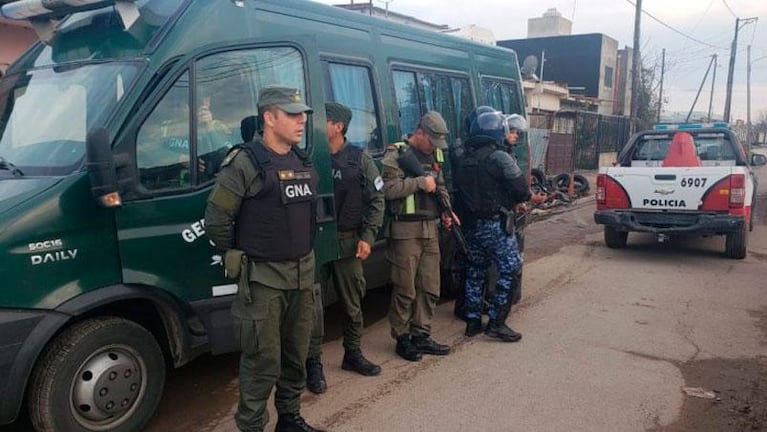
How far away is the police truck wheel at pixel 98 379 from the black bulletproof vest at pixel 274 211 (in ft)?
2.84

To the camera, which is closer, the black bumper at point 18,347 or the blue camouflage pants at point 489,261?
the black bumper at point 18,347

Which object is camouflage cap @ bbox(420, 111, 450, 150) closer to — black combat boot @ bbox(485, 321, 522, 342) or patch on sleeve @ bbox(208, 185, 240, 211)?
black combat boot @ bbox(485, 321, 522, 342)

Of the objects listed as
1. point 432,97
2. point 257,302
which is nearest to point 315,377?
point 257,302

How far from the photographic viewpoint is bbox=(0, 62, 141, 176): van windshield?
10.1 ft

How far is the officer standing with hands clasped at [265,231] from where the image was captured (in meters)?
2.82

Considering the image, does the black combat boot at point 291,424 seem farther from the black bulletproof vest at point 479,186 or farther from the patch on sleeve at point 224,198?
the black bulletproof vest at point 479,186

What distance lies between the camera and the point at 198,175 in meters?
3.38

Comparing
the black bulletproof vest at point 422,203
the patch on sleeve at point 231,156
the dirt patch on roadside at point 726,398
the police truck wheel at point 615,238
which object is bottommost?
the dirt patch on roadside at point 726,398

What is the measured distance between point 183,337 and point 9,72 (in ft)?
6.62

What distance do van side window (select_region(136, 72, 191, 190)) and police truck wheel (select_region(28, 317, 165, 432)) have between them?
768 millimetres

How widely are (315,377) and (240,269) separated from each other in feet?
4.45

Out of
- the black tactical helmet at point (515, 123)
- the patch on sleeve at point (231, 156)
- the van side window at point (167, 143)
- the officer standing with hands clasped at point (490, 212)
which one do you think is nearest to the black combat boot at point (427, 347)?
A: the officer standing with hands clasped at point (490, 212)

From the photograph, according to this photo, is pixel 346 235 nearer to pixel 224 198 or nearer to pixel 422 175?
pixel 422 175

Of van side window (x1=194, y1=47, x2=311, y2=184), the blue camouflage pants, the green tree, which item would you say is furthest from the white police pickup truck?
the green tree
